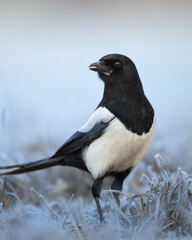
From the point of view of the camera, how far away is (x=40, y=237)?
2.10m

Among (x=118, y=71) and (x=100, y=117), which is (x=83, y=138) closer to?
(x=100, y=117)

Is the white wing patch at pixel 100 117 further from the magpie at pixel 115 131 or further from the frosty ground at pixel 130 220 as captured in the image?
the frosty ground at pixel 130 220

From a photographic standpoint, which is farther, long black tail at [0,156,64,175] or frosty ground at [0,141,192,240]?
long black tail at [0,156,64,175]

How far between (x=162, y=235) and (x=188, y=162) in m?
1.80

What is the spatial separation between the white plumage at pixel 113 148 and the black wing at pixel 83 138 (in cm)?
2

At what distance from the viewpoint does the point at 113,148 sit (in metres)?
2.95

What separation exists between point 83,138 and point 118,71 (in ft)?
1.42

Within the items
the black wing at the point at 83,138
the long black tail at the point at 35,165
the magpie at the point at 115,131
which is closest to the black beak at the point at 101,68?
the magpie at the point at 115,131

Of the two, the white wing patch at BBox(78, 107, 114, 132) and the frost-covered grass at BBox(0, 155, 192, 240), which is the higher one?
the white wing patch at BBox(78, 107, 114, 132)

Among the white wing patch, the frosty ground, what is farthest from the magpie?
the frosty ground

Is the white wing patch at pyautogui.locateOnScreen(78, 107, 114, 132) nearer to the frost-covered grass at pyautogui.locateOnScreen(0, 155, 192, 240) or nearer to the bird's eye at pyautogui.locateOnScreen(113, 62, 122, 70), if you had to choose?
the bird's eye at pyautogui.locateOnScreen(113, 62, 122, 70)

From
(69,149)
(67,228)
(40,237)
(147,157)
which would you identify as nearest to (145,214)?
(67,228)

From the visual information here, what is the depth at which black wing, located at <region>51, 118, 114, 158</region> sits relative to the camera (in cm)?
303

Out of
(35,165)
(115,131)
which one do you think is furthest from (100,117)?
(35,165)
